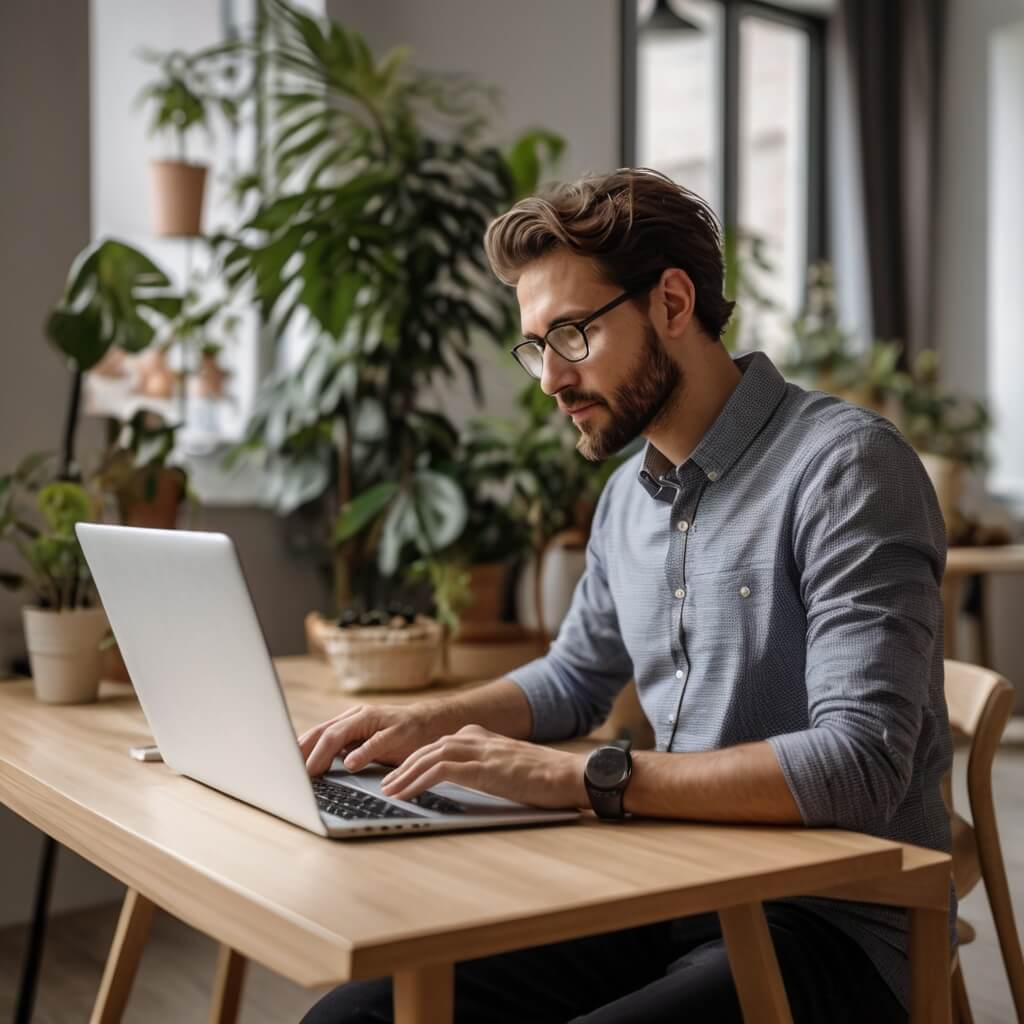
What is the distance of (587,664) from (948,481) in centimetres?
300

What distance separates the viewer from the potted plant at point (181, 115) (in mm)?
3172

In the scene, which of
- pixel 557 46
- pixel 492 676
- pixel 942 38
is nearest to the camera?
pixel 492 676

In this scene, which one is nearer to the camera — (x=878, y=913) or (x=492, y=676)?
(x=878, y=913)

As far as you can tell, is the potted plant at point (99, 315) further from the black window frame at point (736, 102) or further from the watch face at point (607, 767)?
the black window frame at point (736, 102)

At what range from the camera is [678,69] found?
17.1 ft

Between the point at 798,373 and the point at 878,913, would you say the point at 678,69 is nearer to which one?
the point at 798,373

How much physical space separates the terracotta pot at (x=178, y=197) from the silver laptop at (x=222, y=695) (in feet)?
6.84

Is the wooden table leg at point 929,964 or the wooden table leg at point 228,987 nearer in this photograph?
the wooden table leg at point 929,964

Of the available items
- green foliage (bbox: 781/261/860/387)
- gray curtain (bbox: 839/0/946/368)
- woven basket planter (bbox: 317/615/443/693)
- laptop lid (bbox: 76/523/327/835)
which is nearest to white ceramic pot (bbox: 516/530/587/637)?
woven basket planter (bbox: 317/615/443/693)

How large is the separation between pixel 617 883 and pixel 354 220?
215 centimetres

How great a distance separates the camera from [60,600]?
2.14 metres

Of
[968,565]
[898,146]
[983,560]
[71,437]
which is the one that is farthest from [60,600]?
[898,146]

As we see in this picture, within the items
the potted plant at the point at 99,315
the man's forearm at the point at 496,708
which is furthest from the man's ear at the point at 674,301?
the potted plant at the point at 99,315

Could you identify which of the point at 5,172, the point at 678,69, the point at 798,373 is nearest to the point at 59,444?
the point at 5,172
